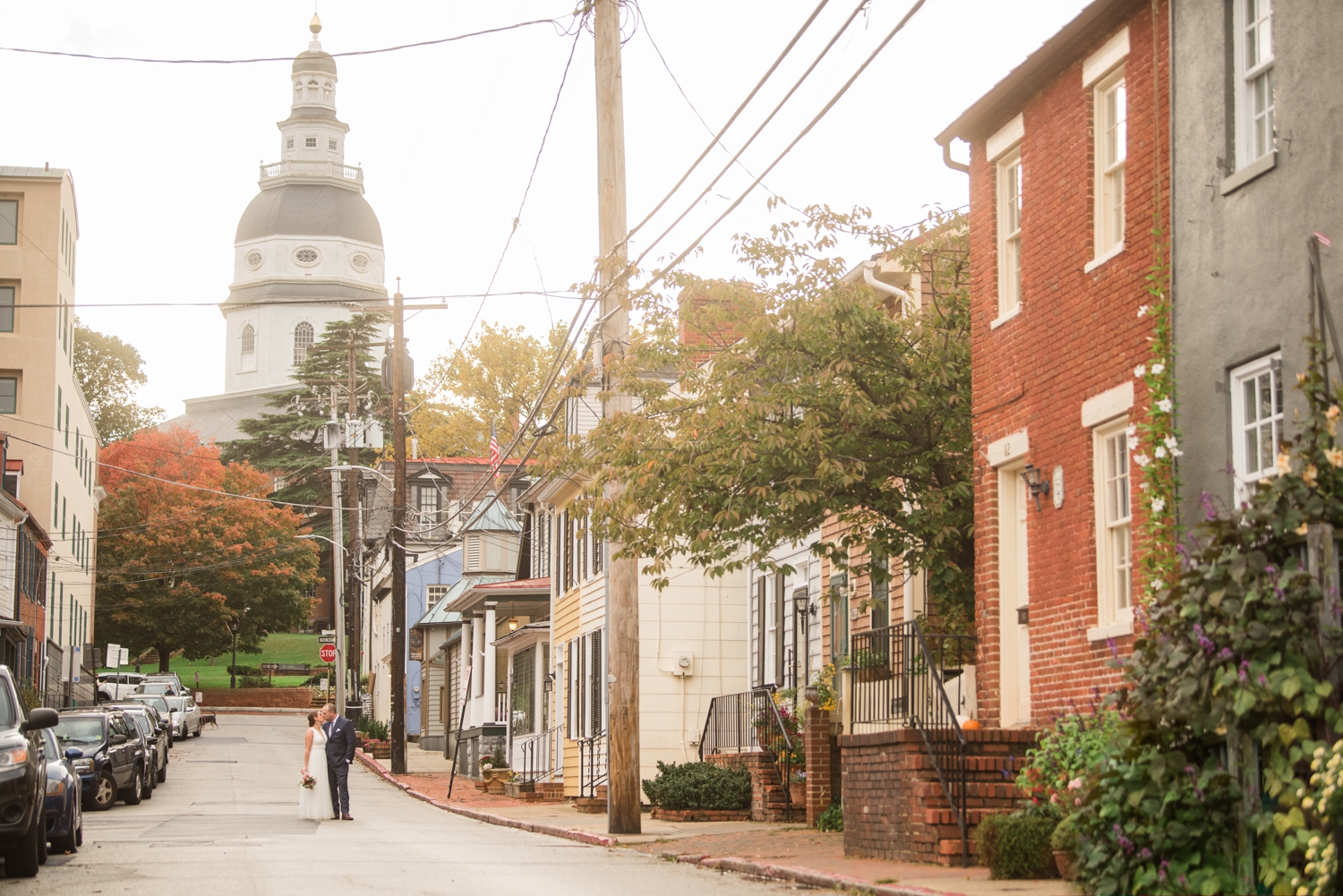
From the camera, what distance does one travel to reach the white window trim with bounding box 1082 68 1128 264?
1399 centimetres

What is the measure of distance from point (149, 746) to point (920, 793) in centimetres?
1989

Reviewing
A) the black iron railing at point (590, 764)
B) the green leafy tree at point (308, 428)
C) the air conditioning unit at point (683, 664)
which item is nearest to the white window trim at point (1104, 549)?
the air conditioning unit at point (683, 664)

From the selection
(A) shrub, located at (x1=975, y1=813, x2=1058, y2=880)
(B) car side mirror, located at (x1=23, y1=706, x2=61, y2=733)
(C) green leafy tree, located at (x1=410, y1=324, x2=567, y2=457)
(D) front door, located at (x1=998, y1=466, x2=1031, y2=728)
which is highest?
(C) green leafy tree, located at (x1=410, y1=324, x2=567, y2=457)

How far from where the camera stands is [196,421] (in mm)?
103812

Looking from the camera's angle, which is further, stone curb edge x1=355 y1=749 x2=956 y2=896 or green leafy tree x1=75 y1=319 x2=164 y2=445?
green leafy tree x1=75 y1=319 x2=164 y2=445

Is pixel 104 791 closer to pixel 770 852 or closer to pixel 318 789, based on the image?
pixel 318 789

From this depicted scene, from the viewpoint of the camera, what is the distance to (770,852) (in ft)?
52.7

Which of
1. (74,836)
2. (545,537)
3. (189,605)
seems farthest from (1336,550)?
(189,605)

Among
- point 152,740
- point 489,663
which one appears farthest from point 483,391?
point 152,740

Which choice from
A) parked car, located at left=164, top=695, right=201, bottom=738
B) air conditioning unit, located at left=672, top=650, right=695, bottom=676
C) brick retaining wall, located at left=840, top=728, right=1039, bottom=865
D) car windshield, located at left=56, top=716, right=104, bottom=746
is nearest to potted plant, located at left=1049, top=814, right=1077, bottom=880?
brick retaining wall, located at left=840, top=728, right=1039, bottom=865

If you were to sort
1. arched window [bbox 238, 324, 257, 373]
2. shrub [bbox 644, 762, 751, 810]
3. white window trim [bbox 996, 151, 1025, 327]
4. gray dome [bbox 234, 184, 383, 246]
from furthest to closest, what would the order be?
gray dome [bbox 234, 184, 383, 246] < arched window [bbox 238, 324, 257, 373] < shrub [bbox 644, 762, 751, 810] < white window trim [bbox 996, 151, 1025, 327]

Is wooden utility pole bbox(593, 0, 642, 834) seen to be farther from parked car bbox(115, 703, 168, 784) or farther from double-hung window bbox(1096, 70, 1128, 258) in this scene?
parked car bbox(115, 703, 168, 784)

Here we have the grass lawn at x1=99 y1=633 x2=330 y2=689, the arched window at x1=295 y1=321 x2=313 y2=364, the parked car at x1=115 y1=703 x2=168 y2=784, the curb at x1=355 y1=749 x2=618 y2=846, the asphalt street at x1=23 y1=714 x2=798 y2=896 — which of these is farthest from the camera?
the arched window at x1=295 y1=321 x2=313 y2=364

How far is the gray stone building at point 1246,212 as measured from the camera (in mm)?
11133
